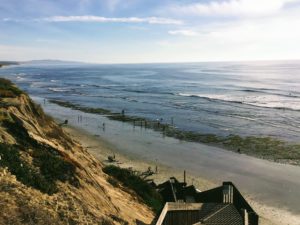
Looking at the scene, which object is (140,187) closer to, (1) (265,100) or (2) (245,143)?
(2) (245,143)

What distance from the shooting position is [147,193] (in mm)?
27625

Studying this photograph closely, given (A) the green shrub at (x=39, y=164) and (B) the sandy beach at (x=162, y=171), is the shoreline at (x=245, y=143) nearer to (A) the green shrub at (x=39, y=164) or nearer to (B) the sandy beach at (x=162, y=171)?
(B) the sandy beach at (x=162, y=171)

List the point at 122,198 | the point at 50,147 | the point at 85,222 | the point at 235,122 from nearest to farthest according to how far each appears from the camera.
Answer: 1. the point at 85,222
2. the point at 50,147
3. the point at 122,198
4. the point at 235,122

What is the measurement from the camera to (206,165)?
43625 mm

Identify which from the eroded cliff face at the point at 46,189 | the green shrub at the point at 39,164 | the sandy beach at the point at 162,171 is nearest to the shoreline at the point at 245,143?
the sandy beach at the point at 162,171

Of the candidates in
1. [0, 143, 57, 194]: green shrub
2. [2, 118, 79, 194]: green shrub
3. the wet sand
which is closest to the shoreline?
the wet sand

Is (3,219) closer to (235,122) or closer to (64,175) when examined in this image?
(64,175)

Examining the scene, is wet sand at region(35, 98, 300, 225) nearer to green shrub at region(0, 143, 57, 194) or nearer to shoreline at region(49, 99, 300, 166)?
shoreline at region(49, 99, 300, 166)

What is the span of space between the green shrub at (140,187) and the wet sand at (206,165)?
8548 mm

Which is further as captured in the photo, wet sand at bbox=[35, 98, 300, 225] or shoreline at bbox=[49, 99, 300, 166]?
shoreline at bbox=[49, 99, 300, 166]

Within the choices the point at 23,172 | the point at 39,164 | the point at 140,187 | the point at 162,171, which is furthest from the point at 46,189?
the point at 162,171

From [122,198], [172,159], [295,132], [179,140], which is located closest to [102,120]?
[179,140]

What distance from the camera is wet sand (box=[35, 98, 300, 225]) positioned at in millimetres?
33188

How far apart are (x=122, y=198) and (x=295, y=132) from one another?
46.8 meters
